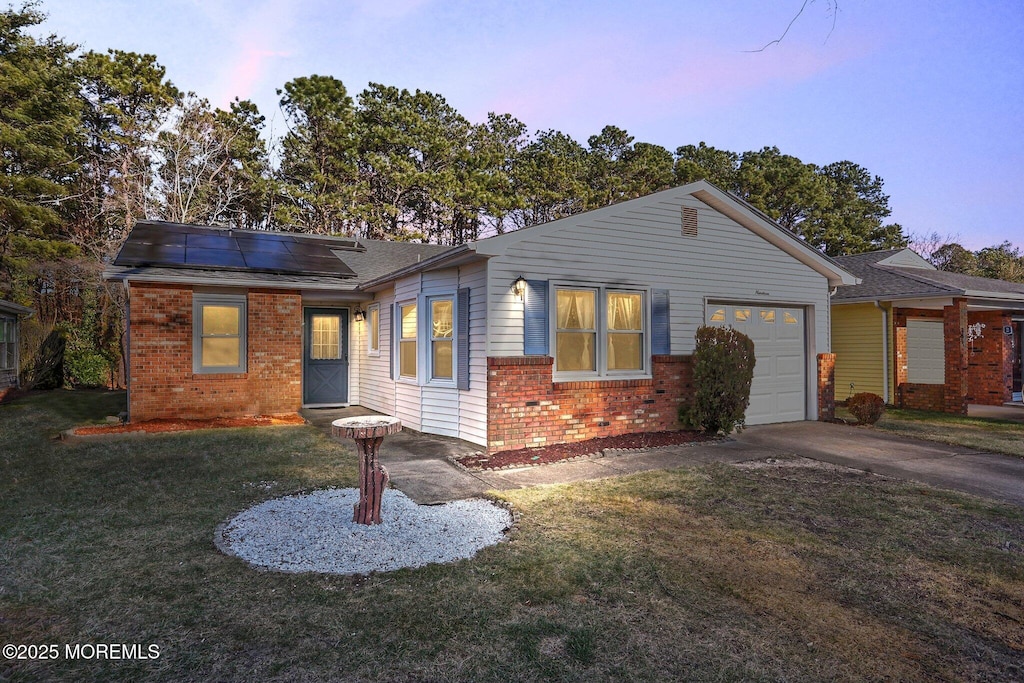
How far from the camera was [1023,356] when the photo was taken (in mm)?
14531

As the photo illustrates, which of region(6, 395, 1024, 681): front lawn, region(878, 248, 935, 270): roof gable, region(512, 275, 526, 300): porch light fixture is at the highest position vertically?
region(878, 248, 935, 270): roof gable

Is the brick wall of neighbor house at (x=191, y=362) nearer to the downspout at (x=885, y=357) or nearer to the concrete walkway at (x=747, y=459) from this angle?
the concrete walkway at (x=747, y=459)

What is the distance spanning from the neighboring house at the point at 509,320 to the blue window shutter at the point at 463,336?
0.03m

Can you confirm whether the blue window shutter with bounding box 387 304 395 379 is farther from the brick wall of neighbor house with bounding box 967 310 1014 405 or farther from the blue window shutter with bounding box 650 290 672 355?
the brick wall of neighbor house with bounding box 967 310 1014 405

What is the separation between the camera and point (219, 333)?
10641 millimetres

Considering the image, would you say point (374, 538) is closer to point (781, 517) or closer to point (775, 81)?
point (781, 517)

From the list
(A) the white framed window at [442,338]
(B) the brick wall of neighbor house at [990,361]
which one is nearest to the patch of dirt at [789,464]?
(A) the white framed window at [442,338]

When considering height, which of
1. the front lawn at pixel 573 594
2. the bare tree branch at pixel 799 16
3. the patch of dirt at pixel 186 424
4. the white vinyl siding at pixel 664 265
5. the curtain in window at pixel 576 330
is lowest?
the front lawn at pixel 573 594

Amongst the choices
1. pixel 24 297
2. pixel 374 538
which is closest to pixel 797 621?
pixel 374 538

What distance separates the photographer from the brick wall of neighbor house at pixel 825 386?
10508mm

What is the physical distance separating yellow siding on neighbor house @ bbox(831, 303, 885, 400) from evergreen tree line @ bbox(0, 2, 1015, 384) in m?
15.9

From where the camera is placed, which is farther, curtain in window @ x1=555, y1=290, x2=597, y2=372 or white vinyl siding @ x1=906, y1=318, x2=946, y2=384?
white vinyl siding @ x1=906, y1=318, x2=946, y2=384

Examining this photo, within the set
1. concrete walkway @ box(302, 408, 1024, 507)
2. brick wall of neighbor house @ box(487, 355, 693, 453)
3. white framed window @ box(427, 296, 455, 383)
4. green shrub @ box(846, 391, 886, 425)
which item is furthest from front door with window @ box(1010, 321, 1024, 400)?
white framed window @ box(427, 296, 455, 383)

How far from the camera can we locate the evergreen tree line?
1861 centimetres
